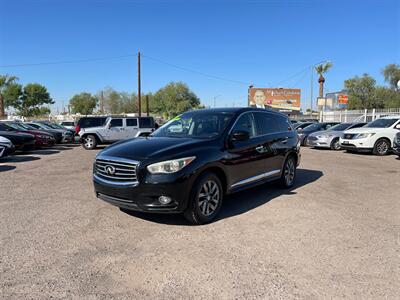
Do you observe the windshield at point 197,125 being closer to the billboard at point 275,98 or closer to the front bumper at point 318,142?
the front bumper at point 318,142

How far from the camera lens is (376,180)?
8305 mm

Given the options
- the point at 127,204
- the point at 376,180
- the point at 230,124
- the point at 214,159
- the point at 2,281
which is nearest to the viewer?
the point at 2,281

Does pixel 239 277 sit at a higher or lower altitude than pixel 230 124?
lower

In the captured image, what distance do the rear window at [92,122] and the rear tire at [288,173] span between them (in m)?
13.7

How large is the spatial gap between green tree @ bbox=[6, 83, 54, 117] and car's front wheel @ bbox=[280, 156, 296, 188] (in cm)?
6992

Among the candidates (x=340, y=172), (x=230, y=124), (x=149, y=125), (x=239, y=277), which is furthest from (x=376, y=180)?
(x=149, y=125)

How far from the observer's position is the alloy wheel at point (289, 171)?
7188mm

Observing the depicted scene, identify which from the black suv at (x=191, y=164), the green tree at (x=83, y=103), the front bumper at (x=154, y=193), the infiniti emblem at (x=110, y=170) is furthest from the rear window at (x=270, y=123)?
the green tree at (x=83, y=103)

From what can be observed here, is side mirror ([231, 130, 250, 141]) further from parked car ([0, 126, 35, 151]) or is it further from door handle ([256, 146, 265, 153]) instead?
parked car ([0, 126, 35, 151])

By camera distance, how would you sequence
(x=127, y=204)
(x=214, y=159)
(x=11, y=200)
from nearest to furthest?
(x=127, y=204) → (x=214, y=159) → (x=11, y=200)

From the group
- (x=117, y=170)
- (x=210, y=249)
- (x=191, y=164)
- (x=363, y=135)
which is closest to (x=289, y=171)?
(x=191, y=164)

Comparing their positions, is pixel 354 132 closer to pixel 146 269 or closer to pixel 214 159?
pixel 214 159

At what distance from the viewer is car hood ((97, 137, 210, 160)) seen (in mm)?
4578

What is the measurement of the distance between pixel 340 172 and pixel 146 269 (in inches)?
301
